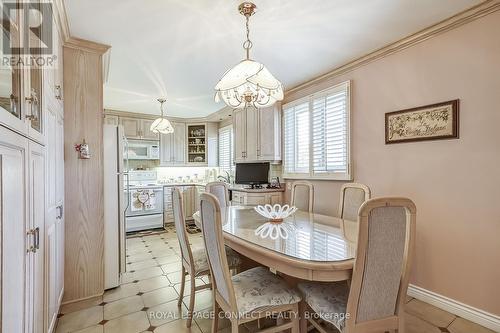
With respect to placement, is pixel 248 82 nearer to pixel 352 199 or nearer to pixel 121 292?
pixel 352 199

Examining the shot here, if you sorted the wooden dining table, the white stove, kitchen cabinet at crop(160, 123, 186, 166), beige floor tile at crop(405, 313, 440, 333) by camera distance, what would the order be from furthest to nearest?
kitchen cabinet at crop(160, 123, 186, 166), the white stove, beige floor tile at crop(405, 313, 440, 333), the wooden dining table

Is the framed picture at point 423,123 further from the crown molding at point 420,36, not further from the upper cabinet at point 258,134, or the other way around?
the upper cabinet at point 258,134

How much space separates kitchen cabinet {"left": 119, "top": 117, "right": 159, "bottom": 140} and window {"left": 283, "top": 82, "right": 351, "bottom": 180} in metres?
3.23

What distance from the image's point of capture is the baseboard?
75.4 inches

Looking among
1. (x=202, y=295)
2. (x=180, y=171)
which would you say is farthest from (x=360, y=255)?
(x=180, y=171)

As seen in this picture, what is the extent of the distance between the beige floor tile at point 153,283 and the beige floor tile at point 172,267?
181 mm

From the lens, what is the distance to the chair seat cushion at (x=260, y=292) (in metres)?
1.45

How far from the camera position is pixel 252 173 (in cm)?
455

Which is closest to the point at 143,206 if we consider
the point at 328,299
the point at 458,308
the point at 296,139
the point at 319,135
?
the point at 296,139

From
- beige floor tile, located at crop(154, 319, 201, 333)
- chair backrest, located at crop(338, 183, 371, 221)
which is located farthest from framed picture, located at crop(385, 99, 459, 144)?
beige floor tile, located at crop(154, 319, 201, 333)

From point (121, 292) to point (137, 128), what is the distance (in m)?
3.79

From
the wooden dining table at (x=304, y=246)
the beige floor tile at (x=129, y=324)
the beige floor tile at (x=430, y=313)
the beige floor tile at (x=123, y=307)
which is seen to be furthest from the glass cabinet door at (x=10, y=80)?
the beige floor tile at (x=430, y=313)

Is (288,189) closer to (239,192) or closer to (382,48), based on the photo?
(239,192)

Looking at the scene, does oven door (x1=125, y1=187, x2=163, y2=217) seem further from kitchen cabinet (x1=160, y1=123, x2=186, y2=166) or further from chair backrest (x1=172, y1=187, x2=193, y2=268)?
chair backrest (x1=172, y1=187, x2=193, y2=268)
